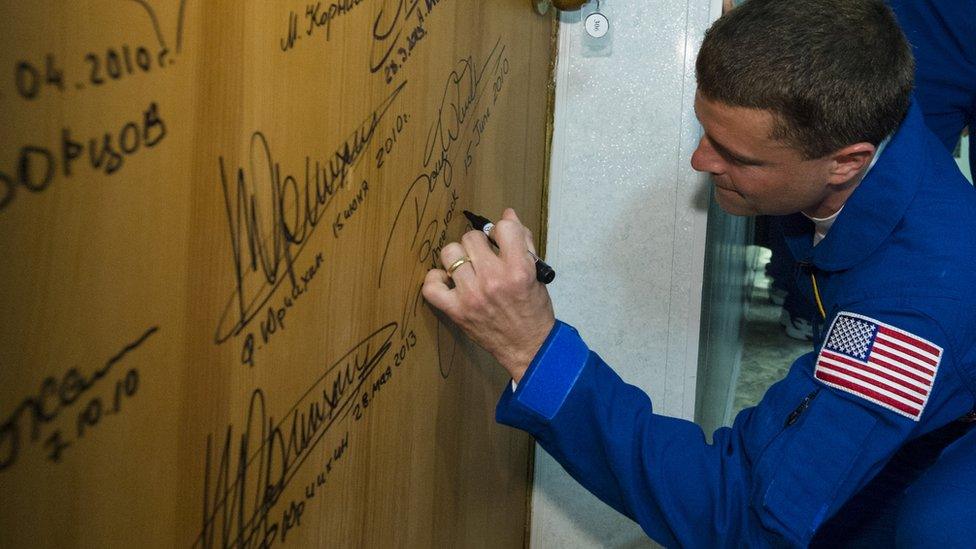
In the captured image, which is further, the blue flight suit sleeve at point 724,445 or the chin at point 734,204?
the chin at point 734,204

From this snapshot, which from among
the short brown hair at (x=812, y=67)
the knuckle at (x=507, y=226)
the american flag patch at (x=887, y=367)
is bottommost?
the american flag patch at (x=887, y=367)

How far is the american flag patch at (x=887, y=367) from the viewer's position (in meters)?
0.85

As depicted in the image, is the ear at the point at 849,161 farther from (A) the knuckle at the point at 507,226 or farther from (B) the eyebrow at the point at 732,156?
(A) the knuckle at the point at 507,226

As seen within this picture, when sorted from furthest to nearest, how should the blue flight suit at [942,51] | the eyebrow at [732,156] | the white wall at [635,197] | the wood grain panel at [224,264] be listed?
the blue flight suit at [942,51] < the white wall at [635,197] < the eyebrow at [732,156] < the wood grain panel at [224,264]

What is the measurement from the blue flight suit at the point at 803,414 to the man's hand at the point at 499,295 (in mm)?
24

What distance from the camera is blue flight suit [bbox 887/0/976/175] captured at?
1.40 meters

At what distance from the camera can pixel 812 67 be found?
0.87 metres

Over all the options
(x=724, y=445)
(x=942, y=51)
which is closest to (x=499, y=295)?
(x=724, y=445)

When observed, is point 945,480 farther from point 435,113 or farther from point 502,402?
point 435,113

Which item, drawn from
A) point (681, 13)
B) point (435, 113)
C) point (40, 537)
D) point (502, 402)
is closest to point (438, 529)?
point (502, 402)

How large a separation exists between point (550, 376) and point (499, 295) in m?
0.11
